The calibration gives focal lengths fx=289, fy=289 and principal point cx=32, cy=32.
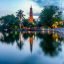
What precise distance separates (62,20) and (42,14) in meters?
2.67

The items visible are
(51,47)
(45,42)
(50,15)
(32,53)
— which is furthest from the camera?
(50,15)

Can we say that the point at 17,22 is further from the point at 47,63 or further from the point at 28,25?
the point at 47,63

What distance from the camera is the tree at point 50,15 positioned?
3384 cm

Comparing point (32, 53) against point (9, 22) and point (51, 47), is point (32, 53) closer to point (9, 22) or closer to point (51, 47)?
point (51, 47)

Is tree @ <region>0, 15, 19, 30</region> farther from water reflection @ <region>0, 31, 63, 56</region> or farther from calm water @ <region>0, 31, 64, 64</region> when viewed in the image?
calm water @ <region>0, 31, 64, 64</region>

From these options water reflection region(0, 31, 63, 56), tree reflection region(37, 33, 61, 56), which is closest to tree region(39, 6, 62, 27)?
water reflection region(0, 31, 63, 56)

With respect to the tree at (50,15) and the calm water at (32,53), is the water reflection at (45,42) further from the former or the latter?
the tree at (50,15)

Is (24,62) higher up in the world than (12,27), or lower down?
higher up

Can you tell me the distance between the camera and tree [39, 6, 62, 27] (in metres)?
33.8

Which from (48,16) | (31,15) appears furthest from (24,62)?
(31,15)

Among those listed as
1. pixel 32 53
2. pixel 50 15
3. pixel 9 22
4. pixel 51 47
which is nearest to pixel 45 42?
pixel 51 47

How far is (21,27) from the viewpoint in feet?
112

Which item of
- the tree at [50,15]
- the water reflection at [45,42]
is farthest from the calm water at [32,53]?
the tree at [50,15]

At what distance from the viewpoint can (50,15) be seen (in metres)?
33.8
